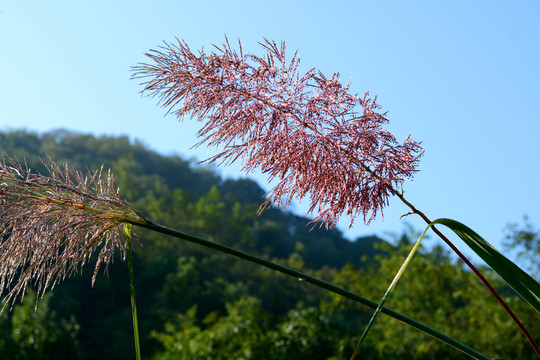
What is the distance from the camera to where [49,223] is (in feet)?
3.81

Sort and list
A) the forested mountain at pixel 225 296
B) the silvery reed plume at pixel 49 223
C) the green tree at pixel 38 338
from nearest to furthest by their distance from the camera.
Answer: the silvery reed plume at pixel 49 223
the forested mountain at pixel 225 296
the green tree at pixel 38 338

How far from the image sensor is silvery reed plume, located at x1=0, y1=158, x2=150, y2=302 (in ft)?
3.75

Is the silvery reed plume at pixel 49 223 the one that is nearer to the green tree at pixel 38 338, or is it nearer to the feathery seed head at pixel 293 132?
the feathery seed head at pixel 293 132

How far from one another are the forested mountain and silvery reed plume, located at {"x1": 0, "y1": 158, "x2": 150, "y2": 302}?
0.22 metres

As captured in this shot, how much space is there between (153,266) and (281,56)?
2538 cm

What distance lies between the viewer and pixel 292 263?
87.7 ft

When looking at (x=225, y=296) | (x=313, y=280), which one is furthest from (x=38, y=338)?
(x=313, y=280)

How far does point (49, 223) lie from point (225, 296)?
881 inches

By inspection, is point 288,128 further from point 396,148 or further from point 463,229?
point 463,229

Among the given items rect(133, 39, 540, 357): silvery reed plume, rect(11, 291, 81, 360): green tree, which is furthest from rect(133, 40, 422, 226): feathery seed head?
rect(11, 291, 81, 360): green tree

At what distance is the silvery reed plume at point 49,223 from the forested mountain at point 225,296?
0.73ft

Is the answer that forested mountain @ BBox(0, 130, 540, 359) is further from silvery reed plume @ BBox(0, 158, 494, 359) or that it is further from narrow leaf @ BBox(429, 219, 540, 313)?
narrow leaf @ BBox(429, 219, 540, 313)

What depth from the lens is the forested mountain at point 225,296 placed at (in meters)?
9.37

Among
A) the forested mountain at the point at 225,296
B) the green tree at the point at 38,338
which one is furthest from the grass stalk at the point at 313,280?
the green tree at the point at 38,338
